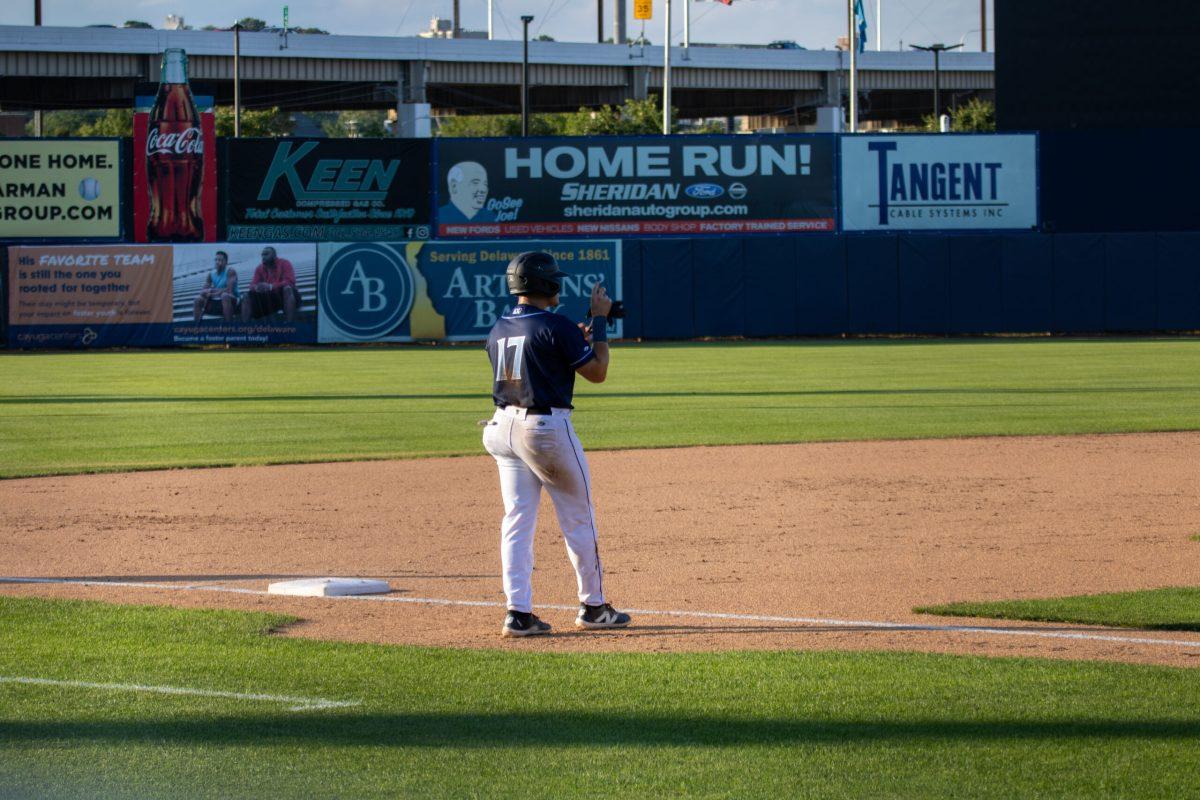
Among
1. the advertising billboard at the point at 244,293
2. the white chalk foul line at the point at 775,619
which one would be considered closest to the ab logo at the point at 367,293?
the advertising billboard at the point at 244,293

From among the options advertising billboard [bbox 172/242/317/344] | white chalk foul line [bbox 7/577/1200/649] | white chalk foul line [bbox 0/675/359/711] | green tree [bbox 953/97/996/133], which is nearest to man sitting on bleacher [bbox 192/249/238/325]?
advertising billboard [bbox 172/242/317/344]

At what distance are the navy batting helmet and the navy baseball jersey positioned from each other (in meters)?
0.11

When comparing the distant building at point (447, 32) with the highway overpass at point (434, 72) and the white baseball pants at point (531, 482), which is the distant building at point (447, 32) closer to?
the highway overpass at point (434, 72)

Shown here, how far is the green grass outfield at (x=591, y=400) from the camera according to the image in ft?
55.4

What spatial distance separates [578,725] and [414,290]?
31.6m

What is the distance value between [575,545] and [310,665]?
1.49 m

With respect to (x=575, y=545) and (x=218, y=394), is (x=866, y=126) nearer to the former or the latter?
(x=218, y=394)

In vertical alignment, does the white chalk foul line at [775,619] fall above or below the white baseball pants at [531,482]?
below

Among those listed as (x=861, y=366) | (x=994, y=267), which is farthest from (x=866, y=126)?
(x=861, y=366)

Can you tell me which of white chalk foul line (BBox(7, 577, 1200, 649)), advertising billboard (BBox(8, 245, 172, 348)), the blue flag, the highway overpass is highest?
the highway overpass

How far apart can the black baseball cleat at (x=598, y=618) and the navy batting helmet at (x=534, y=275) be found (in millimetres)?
1557

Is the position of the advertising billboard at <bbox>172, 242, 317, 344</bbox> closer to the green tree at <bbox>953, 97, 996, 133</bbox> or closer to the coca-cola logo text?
the coca-cola logo text

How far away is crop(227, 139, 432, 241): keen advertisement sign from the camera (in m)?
39.9

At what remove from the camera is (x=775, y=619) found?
7.64 m
